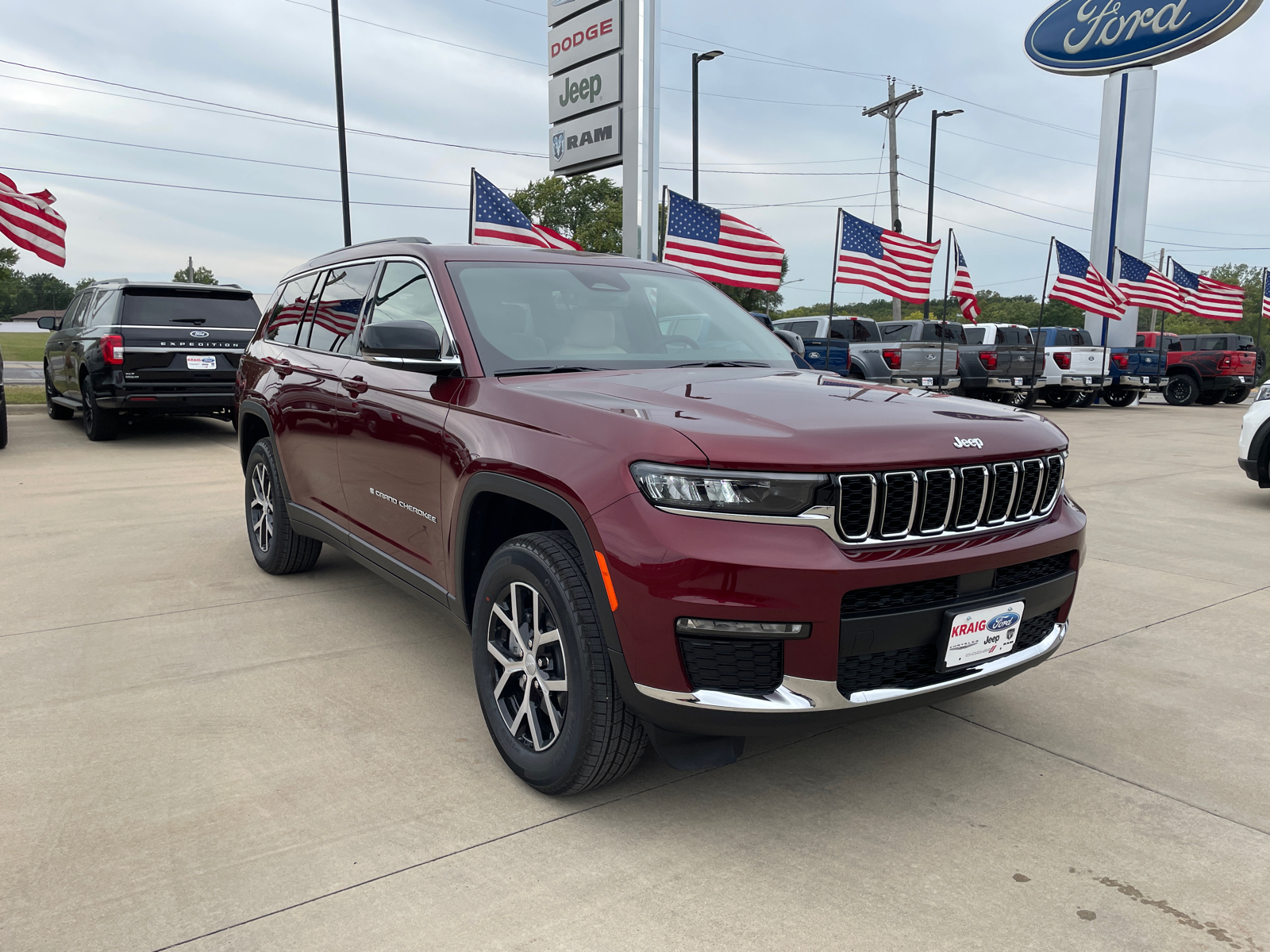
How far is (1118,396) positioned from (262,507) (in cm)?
2408

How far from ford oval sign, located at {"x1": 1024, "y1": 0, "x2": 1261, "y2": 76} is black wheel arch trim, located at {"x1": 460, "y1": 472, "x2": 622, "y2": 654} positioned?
105ft

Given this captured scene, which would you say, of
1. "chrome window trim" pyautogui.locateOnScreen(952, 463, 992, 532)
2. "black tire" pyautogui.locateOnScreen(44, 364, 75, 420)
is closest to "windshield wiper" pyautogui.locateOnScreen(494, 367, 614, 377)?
"chrome window trim" pyautogui.locateOnScreen(952, 463, 992, 532)

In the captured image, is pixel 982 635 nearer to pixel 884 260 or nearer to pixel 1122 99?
pixel 884 260

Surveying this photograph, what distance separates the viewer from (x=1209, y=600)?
5.18 m

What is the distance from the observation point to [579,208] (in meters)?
65.2

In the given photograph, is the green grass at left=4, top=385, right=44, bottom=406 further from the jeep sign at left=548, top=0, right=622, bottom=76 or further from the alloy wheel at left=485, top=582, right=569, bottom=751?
the alloy wheel at left=485, top=582, right=569, bottom=751

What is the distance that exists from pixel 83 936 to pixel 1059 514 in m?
3.02

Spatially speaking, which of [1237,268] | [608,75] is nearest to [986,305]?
[1237,268]

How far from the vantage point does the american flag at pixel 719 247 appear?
1347 centimetres

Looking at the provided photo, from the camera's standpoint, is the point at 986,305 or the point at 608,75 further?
the point at 986,305

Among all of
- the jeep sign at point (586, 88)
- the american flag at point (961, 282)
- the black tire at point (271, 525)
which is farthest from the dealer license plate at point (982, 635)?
the american flag at point (961, 282)

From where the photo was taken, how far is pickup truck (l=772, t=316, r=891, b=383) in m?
16.8

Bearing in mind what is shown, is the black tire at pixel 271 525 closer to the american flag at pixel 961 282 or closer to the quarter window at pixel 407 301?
the quarter window at pixel 407 301

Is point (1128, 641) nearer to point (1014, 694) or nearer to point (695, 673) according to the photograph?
point (1014, 694)
